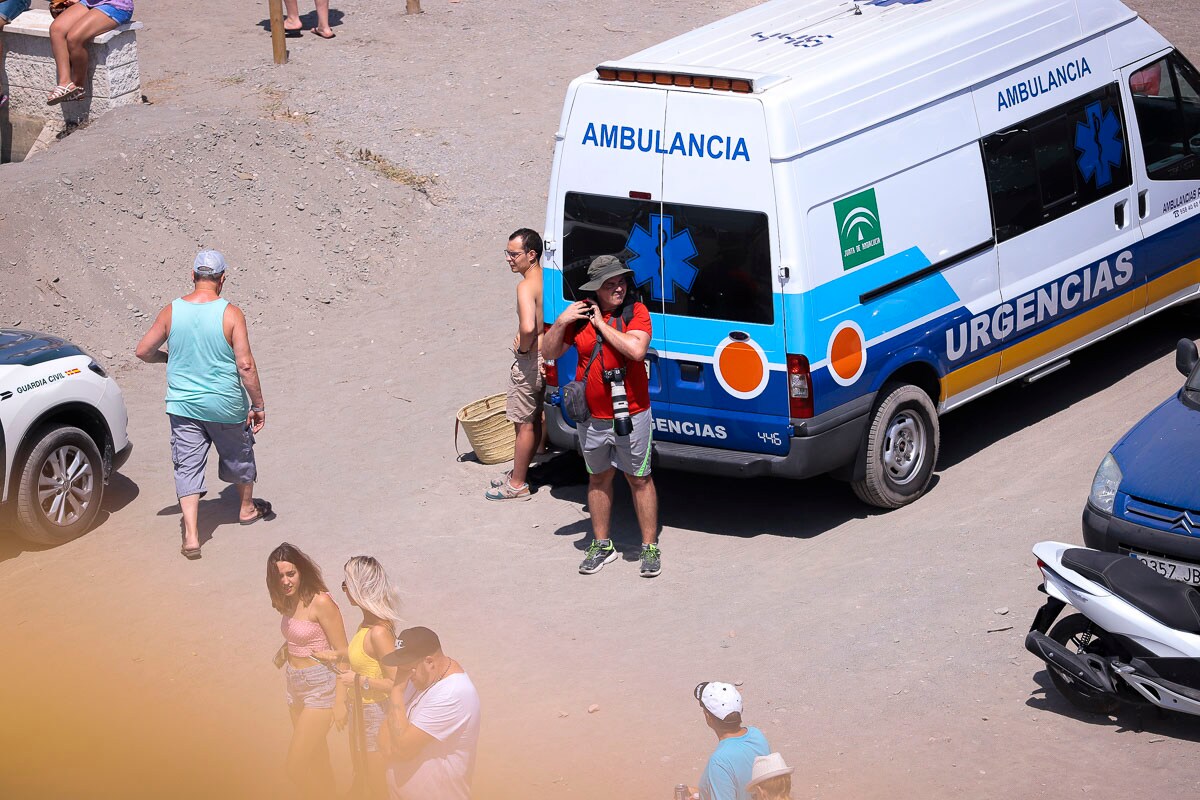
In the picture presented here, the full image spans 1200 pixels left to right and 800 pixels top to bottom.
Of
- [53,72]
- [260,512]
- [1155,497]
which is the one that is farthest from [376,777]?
[53,72]

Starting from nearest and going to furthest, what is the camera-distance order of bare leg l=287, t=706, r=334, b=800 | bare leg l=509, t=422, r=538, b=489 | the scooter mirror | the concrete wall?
1. bare leg l=287, t=706, r=334, b=800
2. the scooter mirror
3. bare leg l=509, t=422, r=538, b=489
4. the concrete wall

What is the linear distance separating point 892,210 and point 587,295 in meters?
1.90

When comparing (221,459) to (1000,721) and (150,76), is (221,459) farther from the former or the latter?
(150,76)

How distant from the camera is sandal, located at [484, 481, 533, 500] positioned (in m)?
10.1

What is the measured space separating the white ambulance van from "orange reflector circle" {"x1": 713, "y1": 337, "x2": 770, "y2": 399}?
0.01 metres

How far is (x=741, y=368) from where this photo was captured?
8766 mm

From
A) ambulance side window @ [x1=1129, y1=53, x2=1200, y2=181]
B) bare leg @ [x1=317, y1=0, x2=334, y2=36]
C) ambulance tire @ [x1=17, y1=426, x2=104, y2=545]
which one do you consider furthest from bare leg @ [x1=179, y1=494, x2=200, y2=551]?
bare leg @ [x1=317, y1=0, x2=334, y2=36]

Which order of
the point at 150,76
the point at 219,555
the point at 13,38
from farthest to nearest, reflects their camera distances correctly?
the point at 150,76
the point at 13,38
the point at 219,555

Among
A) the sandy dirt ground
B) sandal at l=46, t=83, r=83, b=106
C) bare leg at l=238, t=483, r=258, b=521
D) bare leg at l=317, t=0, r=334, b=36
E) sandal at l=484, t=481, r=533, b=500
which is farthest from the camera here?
bare leg at l=317, t=0, r=334, b=36

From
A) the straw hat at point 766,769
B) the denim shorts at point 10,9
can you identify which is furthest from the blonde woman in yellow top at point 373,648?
the denim shorts at point 10,9

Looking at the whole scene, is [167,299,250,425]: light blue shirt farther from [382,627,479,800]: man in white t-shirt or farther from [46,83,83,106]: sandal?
[46,83,83,106]: sandal

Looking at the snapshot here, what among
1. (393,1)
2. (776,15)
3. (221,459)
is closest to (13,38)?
(393,1)

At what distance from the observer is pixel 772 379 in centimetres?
867

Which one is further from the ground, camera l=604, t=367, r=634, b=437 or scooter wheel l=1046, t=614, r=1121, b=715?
camera l=604, t=367, r=634, b=437
